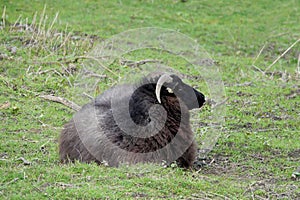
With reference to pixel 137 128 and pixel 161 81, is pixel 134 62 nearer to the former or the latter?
pixel 161 81

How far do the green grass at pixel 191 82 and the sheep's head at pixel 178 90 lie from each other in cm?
94

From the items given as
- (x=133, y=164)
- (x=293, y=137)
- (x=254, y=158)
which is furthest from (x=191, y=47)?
(x=133, y=164)

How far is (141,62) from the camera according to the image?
13.3 meters

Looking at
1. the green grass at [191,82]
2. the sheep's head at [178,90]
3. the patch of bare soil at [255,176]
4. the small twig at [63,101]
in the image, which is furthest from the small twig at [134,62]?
the sheep's head at [178,90]

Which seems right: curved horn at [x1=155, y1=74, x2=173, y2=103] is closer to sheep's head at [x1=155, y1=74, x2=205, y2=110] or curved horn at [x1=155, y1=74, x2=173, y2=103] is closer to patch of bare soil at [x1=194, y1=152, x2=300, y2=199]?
sheep's head at [x1=155, y1=74, x2=205, y2=110]

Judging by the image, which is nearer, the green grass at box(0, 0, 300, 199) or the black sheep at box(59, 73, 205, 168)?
the green grass at box(0, 0, 300, 199)

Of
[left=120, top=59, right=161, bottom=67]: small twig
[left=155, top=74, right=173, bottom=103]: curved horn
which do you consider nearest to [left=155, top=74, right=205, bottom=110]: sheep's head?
[left=155, top=74, right=173, bottom=103]: curved horn

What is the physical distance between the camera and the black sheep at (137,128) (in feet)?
23.9

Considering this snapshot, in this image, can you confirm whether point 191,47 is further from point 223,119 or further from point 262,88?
point 223,119

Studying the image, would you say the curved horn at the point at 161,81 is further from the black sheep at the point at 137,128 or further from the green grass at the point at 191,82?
the green grass at the point at 191,82

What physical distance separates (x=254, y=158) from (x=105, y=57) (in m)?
5.61

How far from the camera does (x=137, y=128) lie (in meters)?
7.29

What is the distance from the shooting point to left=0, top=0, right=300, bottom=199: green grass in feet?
21.0

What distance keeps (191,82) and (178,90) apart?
4.97 metres
